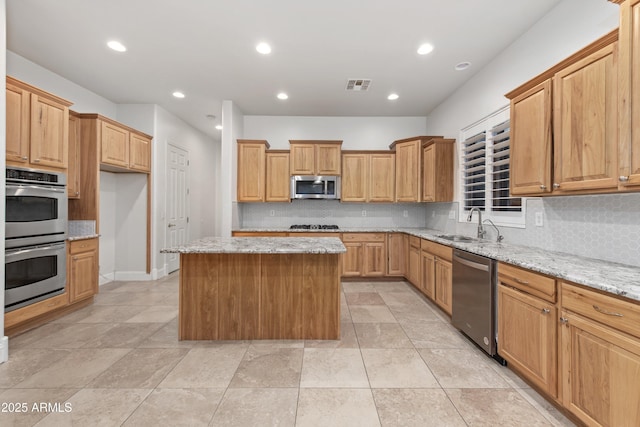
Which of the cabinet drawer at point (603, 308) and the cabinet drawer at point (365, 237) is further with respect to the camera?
the cabinet drawer at point (365, 237)

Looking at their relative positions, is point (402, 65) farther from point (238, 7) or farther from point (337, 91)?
point (238, 7)

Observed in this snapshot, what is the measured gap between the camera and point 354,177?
5.12 m

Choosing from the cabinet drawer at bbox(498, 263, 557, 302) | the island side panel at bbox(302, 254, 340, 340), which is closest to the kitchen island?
the island side panel at bbox(302, 254, 340, 340)

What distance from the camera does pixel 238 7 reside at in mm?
2529

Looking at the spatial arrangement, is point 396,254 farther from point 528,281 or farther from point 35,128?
point 35,128

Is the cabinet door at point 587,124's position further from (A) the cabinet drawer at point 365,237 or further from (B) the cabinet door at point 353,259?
(B) the cabinet door at point 353,259

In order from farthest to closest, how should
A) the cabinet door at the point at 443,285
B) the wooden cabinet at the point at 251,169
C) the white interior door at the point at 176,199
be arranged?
the white interior door at the point at 176,199 → the wooden cabinet at the point at 251,169 → the cabinet door at the point at 443,285

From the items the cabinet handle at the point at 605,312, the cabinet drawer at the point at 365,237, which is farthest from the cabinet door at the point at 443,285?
the cabinet handle at the point at 605,312

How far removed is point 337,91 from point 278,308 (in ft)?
10.8

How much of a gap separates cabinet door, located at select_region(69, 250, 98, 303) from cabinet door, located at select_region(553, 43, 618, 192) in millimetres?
5007

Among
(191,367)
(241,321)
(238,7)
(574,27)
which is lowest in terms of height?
(191,367)

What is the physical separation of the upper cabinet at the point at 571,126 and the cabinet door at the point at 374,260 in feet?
8.76

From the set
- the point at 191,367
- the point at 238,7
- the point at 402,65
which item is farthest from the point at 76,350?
the point at 402,65

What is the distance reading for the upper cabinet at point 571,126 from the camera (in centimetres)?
168
